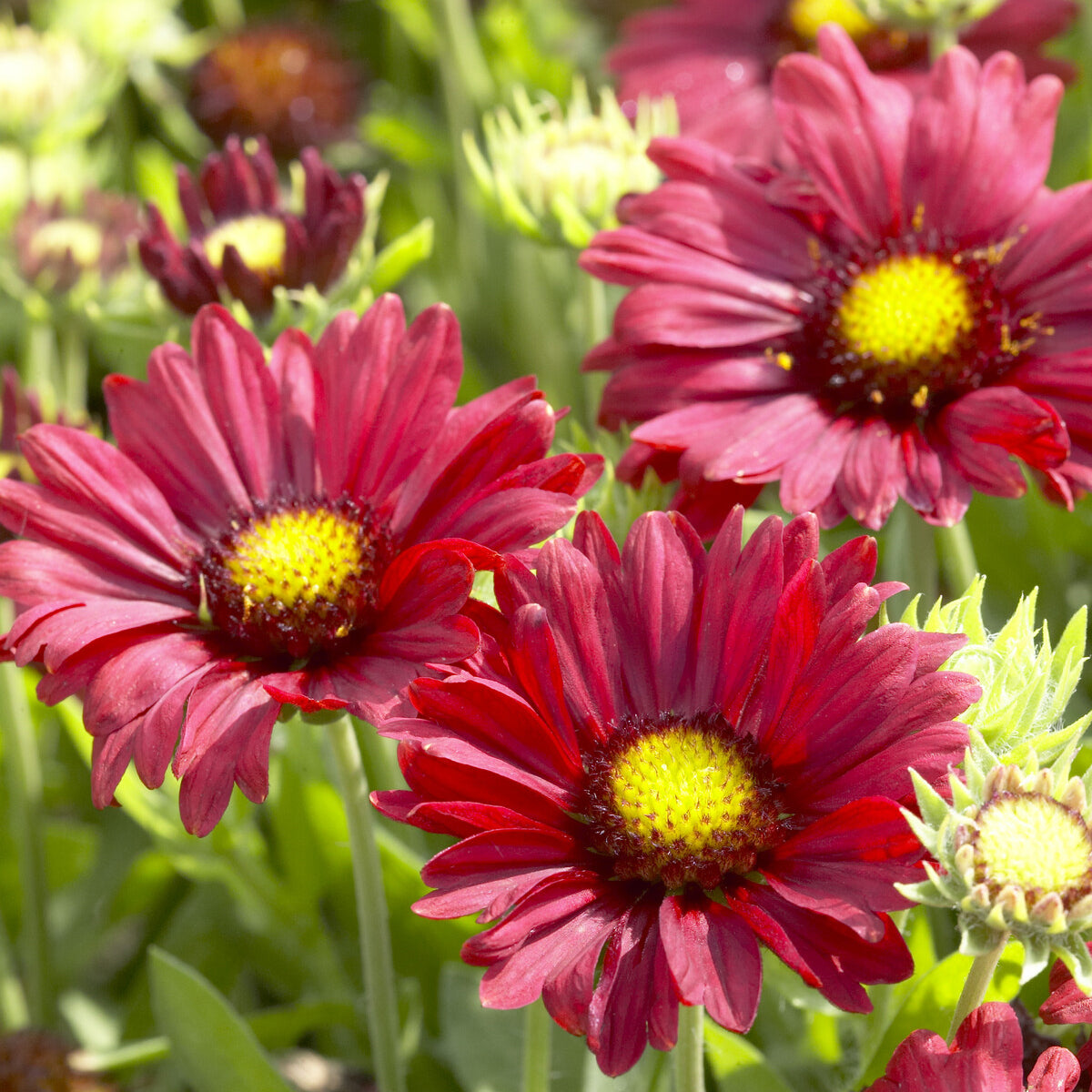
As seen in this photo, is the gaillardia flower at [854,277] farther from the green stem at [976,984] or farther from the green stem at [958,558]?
the green stem at [976,984]

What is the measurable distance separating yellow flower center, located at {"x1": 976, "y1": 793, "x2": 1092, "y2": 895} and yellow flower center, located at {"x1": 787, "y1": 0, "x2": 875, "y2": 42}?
38.6 inches

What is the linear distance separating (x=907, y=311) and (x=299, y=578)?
0.37 m

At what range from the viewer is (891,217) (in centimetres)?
80

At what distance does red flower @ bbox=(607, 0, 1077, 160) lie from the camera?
1170 mm

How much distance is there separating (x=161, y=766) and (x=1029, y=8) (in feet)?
3.30

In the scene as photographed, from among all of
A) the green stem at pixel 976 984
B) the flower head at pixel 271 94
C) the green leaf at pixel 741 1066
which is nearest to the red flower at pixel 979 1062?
the green stem at pixel 976 984

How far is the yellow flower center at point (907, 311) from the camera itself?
760 mm

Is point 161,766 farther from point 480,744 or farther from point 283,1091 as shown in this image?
point 283,1091

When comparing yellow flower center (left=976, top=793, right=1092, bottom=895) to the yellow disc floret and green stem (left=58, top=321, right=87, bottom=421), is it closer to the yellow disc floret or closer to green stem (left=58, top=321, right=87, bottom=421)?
the yellow disc floret

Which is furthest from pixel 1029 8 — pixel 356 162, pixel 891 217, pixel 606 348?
pixel 356 162

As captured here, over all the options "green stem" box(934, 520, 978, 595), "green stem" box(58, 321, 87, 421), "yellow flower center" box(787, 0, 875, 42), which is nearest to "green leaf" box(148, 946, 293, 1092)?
"green stem" box(934, 520, 978, 595)

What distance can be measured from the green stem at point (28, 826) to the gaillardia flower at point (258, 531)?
241 mm

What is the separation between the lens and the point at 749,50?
1.35m

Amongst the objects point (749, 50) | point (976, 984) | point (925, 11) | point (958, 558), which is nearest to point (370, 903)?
point (976, 984)
